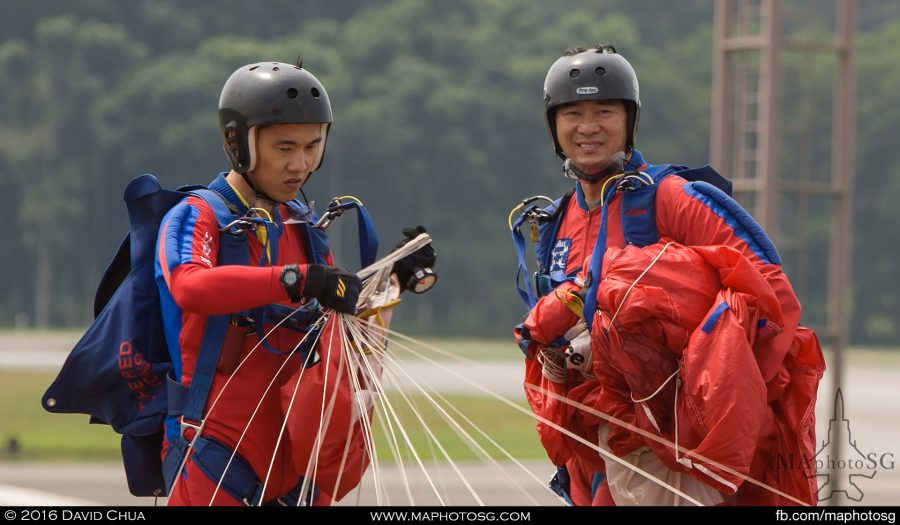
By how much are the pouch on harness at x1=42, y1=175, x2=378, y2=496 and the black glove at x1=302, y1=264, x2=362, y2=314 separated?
0.63 ft

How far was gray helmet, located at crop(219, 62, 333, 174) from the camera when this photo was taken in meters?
3.42

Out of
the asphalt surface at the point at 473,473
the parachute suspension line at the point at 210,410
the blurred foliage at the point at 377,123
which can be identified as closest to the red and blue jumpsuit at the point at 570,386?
the asphalt surface at the point at 473,473

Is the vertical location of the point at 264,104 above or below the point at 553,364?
above

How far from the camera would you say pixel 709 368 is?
316 cm

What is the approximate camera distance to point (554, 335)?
346cm

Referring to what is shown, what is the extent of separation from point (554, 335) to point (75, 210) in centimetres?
3694

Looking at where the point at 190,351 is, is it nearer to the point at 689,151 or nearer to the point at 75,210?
the point at 75,210

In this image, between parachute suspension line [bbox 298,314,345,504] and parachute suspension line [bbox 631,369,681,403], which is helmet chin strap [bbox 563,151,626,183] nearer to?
parachute suspension line [bbox 631,369,681,403]

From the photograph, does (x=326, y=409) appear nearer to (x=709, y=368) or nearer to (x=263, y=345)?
(x=263, y=345)

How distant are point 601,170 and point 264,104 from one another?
2.78 ft

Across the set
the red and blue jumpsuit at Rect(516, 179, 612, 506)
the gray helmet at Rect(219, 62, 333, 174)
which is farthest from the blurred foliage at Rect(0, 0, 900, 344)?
the gray helmet at Rect(219, 62, 333, 174)

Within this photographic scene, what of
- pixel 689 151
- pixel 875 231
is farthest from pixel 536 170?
pixel 875 231

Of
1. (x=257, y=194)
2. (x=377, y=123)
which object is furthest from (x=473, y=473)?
(x=377, y=123)

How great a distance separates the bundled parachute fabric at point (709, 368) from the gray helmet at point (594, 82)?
42 centimetres
